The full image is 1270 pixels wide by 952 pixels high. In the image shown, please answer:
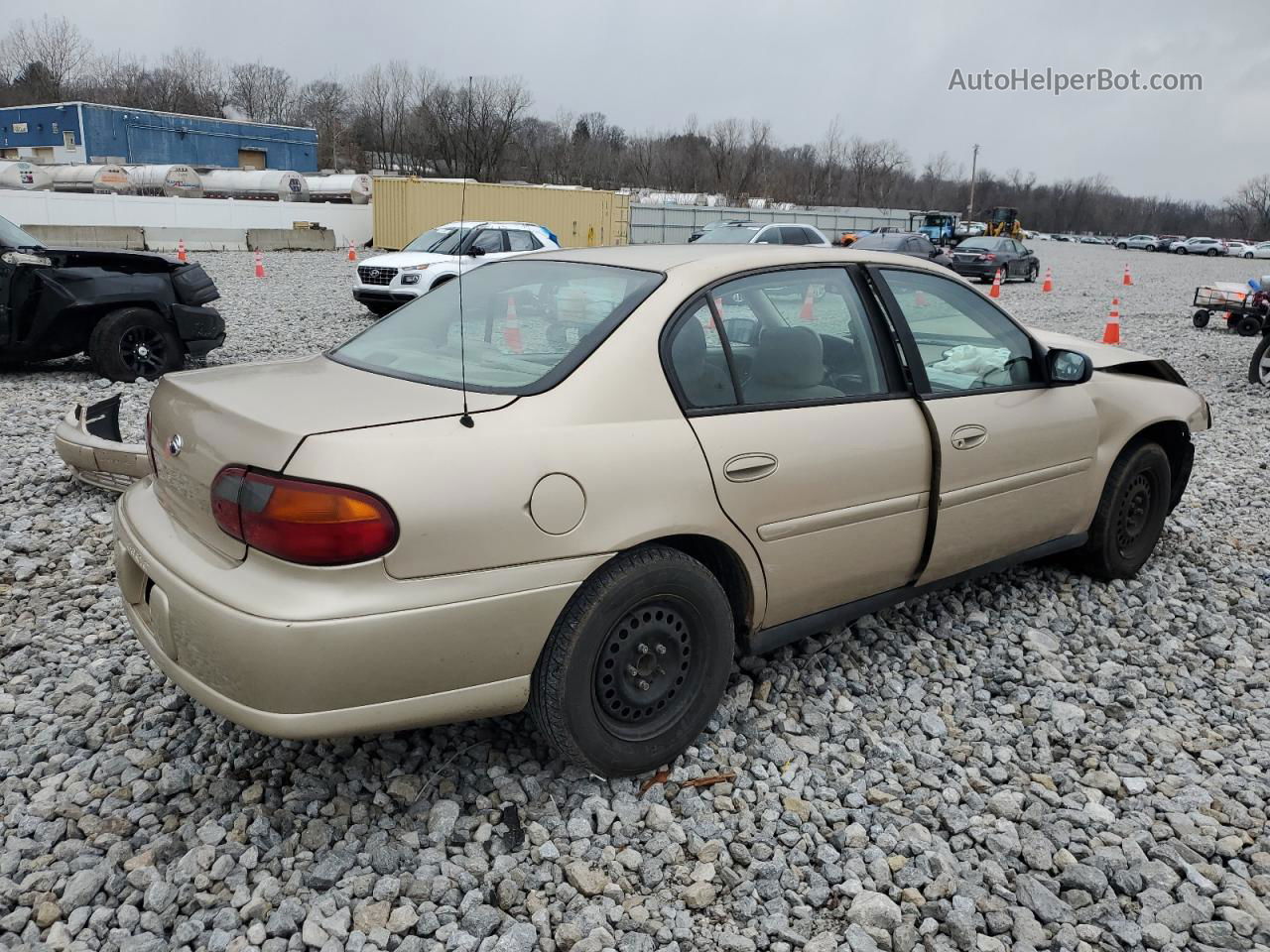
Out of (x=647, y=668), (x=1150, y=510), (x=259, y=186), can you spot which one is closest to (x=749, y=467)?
(x=647, y=668)

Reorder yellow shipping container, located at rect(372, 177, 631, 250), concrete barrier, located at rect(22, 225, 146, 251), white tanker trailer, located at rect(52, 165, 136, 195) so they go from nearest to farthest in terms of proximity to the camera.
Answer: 1. concrete barrier, located at rect(22, 225, 146, 251)
2. yellow shipping container, located at rect(372, 177, 631, 250)
3. white tanker trailer, located at rect(52, 165, 136, 195)

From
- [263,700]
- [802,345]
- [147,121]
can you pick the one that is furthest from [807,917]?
[147,121]

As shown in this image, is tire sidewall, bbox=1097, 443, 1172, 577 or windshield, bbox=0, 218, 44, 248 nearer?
tire sidewall, bbox=1097, 443, 1172, 577

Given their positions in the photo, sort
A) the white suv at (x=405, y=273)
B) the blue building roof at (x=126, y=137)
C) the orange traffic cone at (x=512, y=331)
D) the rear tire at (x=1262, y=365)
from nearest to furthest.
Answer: the orange traffic cone at (x=512, y=331) < the rear tire at (x=1262, y=365) < the white suv at (x=405, y=273) < the blue building roof at (x=126, y=137)

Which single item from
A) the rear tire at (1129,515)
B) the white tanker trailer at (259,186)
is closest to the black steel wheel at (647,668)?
the rear tire at (1129,515)

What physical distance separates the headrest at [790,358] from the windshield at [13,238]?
7.94 m

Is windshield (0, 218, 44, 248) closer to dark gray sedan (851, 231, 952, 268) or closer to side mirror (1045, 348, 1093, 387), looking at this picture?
side mirror (1045, 348, 1093, 387)

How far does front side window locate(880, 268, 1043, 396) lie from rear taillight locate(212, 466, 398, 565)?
7.04 feet

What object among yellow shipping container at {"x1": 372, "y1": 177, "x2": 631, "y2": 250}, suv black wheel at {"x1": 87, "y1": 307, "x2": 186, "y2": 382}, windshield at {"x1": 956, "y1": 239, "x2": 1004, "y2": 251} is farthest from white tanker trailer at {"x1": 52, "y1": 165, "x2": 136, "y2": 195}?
suv black wheel at {"x1": 87, "y1": 307, "x2": 186, "y2": 382}

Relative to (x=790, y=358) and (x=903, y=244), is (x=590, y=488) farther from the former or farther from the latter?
(x=903, y=244)

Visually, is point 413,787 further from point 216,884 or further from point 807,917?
point 807,917

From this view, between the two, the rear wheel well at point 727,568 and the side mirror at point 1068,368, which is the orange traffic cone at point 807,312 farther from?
the side mirror at point 1068,368

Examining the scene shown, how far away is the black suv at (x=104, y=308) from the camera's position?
28.0 ft

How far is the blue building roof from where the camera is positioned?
53375 mm
